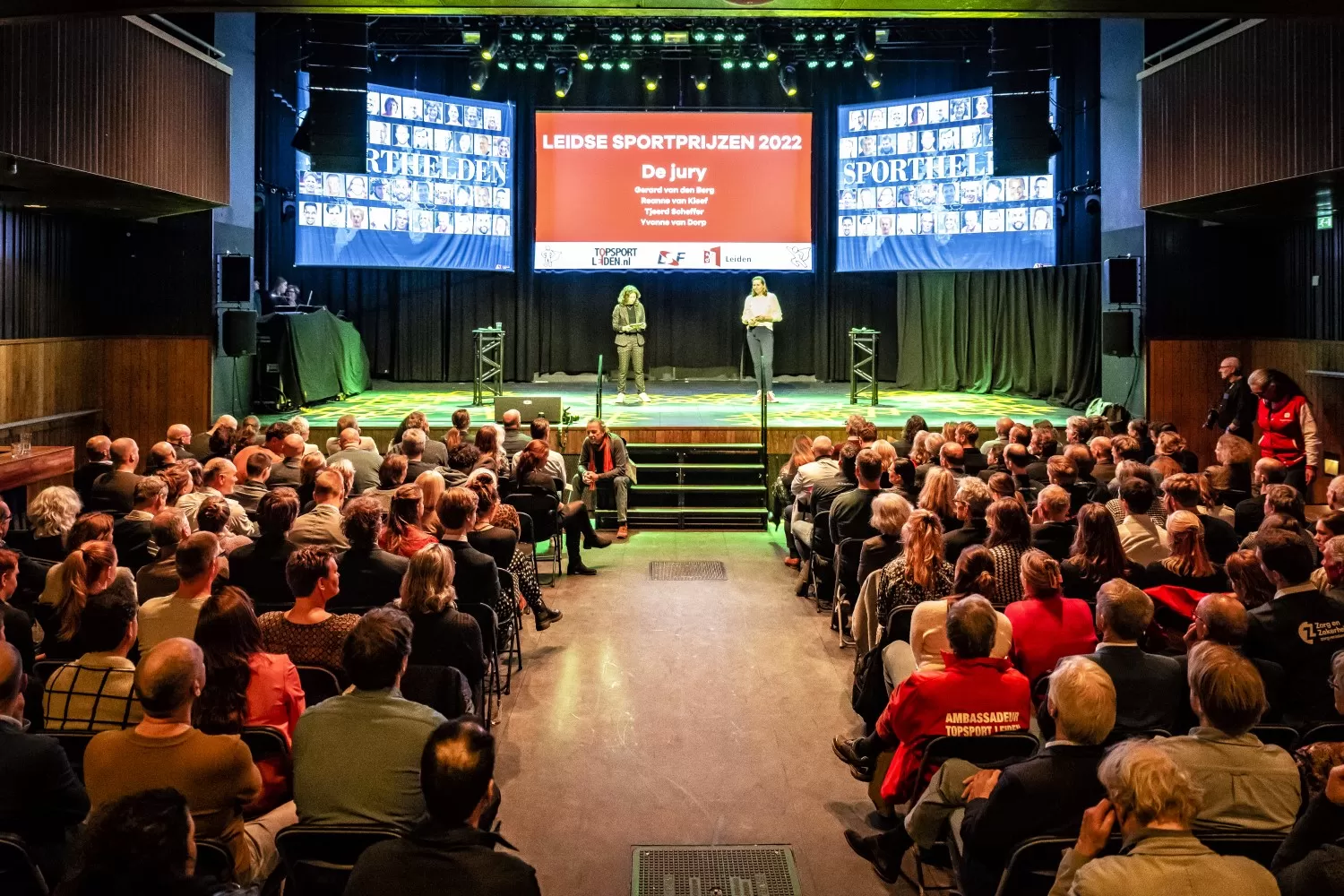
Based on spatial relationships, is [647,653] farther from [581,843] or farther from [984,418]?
[984,418]

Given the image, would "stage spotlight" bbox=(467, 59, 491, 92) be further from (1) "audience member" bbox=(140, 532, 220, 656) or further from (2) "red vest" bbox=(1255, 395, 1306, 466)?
(1) "audience member" bbox=(140, 532, 220, 656)

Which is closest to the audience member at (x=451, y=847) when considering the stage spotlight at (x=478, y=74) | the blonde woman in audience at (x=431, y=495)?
the blonde woman in audience at (x=431, y=495)

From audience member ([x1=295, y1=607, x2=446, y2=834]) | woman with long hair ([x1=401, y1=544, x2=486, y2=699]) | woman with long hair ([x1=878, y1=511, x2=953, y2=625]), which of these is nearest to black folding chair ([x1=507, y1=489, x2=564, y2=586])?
woman with long hair ([x1=878, y1=511, x2=953, y2=625])

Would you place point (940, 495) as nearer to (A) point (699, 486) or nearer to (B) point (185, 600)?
(B) point (185, 600)

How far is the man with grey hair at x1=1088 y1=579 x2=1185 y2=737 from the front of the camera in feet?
11.0

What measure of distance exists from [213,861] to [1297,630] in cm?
334

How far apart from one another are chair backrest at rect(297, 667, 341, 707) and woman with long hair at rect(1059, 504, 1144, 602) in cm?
284

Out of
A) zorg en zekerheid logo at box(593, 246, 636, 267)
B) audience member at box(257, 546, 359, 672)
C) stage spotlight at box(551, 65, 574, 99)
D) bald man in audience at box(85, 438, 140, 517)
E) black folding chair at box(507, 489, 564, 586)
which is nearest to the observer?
audience member at box(257, 546, 359, 672)

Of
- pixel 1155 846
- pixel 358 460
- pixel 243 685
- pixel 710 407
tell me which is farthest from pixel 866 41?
pixel 1155 846

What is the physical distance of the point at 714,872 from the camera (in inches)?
145

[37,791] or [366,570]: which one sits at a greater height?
[366,570]

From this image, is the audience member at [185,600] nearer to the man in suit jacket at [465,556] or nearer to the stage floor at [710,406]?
the man in suit jacket at [465,556]

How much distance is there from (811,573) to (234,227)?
762cm

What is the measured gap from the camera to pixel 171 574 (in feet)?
14.7
